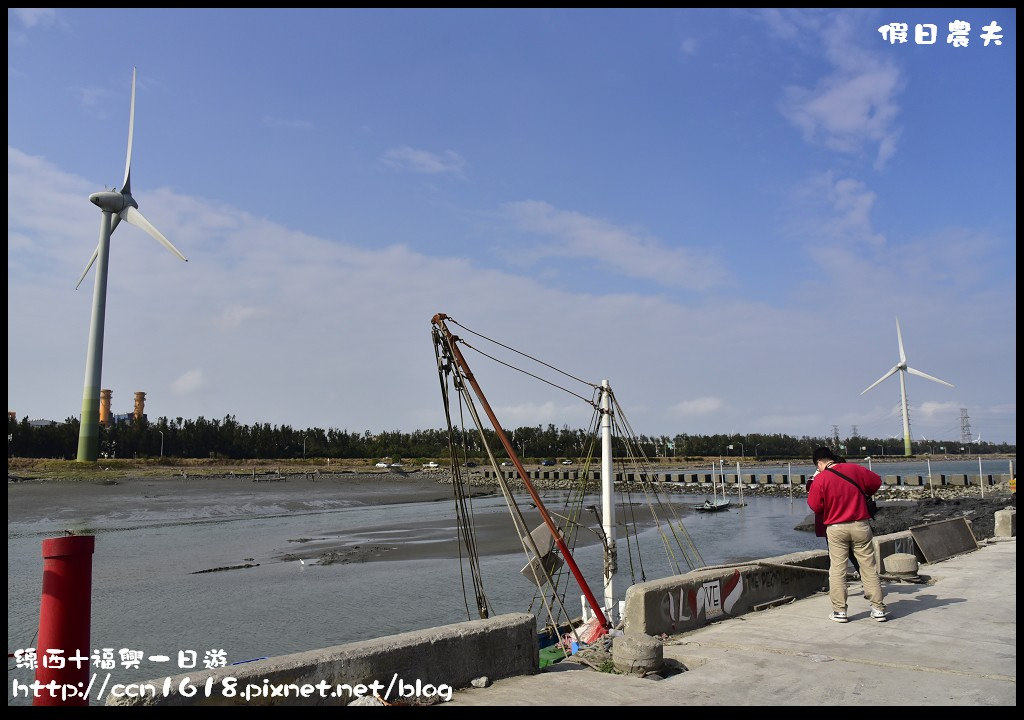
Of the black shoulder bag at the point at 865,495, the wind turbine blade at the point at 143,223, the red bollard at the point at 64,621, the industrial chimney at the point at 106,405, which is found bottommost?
the red bollard at the point at 64,621

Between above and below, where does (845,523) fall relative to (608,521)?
above

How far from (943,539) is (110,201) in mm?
80188

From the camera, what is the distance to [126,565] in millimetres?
28766

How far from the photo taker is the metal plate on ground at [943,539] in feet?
45.3

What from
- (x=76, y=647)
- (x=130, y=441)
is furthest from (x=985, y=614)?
(x=130, y=441)

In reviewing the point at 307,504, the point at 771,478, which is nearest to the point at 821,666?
the point at 307,504

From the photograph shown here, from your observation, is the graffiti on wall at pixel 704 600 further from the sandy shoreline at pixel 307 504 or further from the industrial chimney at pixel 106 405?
the industrial chimney at pixel 106 405

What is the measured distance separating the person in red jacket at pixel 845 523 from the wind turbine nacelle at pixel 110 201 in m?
81.3

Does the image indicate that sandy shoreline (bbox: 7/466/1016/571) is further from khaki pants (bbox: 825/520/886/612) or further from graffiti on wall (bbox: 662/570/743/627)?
khaki pants (bbox: 825/520/886/612)

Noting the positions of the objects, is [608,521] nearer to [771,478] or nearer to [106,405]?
[771,478]

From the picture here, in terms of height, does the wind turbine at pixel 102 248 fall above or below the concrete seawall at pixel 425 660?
above

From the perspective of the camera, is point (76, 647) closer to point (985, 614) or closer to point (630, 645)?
point (630, 645)

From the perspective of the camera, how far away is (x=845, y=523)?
849cm

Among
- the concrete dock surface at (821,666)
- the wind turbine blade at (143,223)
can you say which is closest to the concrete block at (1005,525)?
the concrete dock surface at (821,666)
